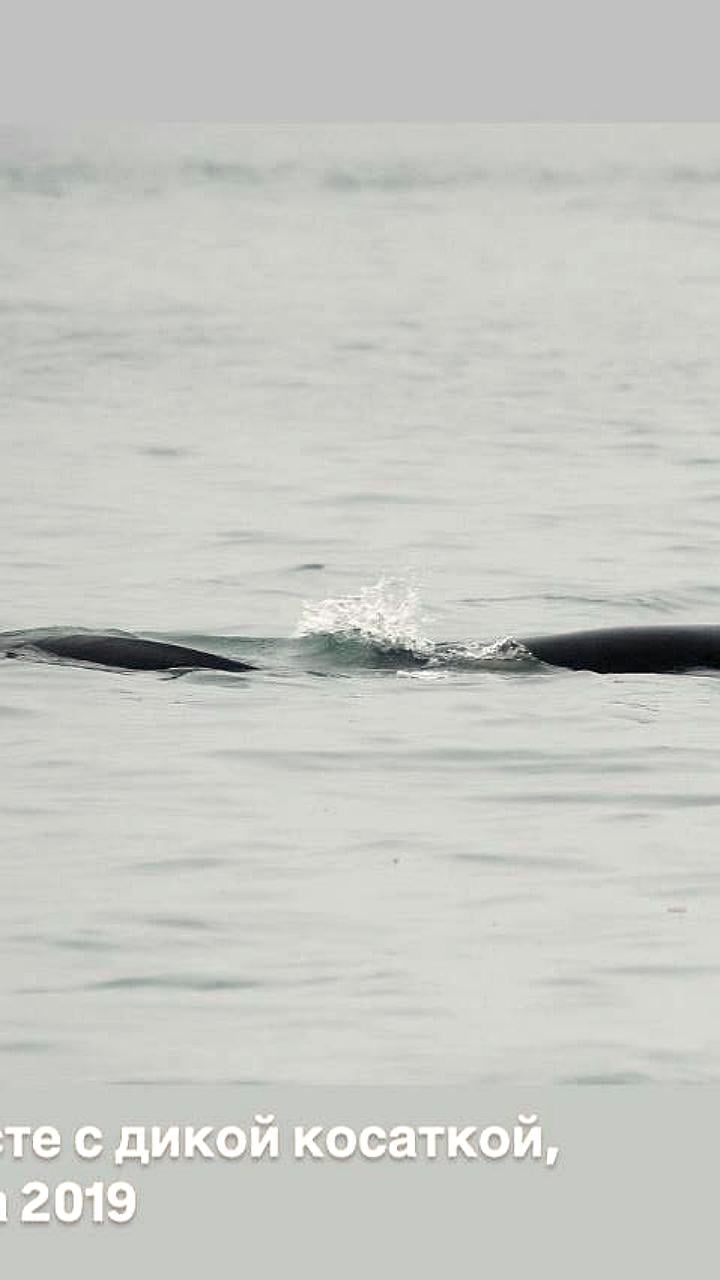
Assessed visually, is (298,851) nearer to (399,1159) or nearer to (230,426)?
(399,1159)

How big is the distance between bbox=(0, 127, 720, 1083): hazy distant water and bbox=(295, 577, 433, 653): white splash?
0.15 feet

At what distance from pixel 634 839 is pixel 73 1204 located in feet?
12.9

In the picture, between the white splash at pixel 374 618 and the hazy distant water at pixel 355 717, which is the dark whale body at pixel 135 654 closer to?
the hazy distant water at pixel 355 717

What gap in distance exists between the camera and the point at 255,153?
9588 cm

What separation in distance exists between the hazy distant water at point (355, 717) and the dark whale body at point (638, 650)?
12cm

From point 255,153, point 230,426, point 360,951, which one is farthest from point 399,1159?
point 255,153

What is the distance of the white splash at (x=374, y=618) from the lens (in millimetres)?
14797

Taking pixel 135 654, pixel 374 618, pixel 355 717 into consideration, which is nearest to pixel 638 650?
pixel 355 717

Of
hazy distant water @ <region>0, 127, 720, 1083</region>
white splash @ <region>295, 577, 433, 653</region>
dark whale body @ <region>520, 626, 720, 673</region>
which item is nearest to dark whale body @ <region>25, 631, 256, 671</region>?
hazy distant water @ <region>0, 127, 720, 1083</region>

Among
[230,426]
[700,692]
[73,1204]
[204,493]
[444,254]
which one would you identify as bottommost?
[73,1204]

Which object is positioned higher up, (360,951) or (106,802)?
(106,802)

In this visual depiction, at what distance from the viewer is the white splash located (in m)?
14.8

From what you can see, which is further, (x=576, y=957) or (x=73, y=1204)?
(x=576, y=957)

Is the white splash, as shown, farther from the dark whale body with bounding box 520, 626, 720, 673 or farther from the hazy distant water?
the dark whale body with bounding box 520, 626, 720, 673
